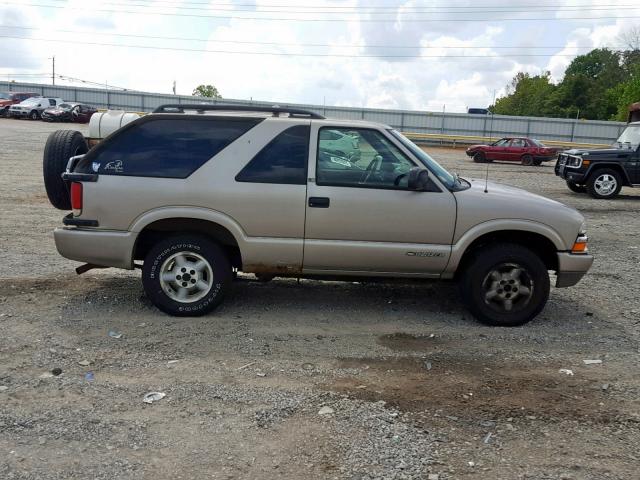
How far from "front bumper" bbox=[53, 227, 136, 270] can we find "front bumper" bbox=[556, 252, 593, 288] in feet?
12.8

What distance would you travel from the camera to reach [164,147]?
5441 mm

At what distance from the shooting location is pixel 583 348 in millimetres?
5285

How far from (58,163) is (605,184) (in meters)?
14.2

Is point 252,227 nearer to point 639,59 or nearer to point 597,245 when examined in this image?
point 597,245

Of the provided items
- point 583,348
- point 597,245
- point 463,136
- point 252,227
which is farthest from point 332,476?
point 463,136

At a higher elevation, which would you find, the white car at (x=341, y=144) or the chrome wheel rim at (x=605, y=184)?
the white car at (x=341, y=144)

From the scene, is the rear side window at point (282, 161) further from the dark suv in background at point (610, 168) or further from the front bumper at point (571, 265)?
the dark suv in background at point (610, 168)

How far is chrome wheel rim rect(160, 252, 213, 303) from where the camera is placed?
18.0ft

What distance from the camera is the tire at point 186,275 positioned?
17.9 feet

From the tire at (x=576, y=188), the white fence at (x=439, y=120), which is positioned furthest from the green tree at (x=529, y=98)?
the tire at (x=576, y=188)

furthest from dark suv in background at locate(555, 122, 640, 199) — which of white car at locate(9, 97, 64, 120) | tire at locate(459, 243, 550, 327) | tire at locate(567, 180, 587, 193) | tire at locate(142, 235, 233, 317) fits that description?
white car at locate(9, 97, 64, 120)

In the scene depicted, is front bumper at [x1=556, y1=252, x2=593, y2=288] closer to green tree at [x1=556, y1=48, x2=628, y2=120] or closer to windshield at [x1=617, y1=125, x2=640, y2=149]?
windshield at [x1=617, y1=125, x2=640, y2=149]

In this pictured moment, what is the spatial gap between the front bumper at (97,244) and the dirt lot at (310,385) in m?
0.55

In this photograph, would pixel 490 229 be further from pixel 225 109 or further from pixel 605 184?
pixel 605 184
